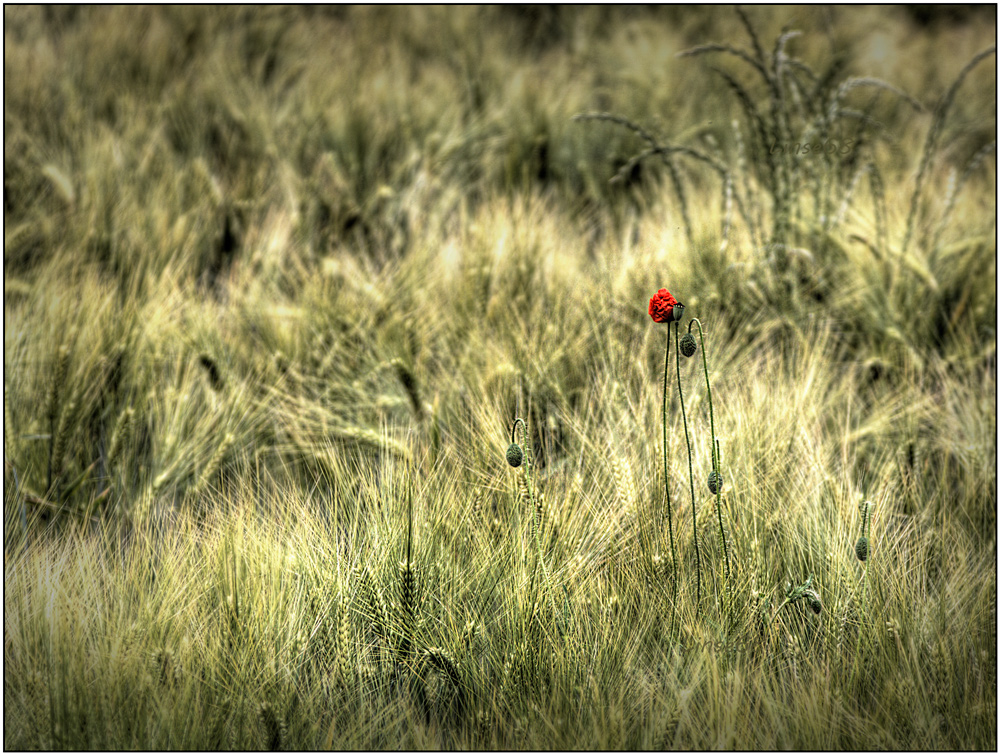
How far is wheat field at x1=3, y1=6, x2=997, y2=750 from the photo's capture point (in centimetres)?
96

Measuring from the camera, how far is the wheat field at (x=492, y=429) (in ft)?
3.15

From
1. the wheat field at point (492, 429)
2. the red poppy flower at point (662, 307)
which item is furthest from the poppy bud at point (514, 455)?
the red poppy flower at point (662, 307)

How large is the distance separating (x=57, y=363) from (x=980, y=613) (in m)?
1.73

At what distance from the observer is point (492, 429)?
1.30m

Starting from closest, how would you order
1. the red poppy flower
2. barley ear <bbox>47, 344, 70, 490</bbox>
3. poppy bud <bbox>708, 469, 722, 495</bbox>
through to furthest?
the red poppy flower, poppy bud <bbox>708, 469, 722, 495</bbox>, barley ear <bbox>47, 344, 70, 490</bbox>

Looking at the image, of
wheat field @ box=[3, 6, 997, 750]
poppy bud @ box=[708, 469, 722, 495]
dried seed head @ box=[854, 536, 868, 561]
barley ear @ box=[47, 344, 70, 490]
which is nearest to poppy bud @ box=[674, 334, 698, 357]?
wheat field @ box=[3, 6, 997, 750]

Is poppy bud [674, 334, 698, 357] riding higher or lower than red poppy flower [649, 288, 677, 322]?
lower

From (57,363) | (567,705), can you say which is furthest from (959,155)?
(57,363)

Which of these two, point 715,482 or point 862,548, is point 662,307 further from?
point 862,548

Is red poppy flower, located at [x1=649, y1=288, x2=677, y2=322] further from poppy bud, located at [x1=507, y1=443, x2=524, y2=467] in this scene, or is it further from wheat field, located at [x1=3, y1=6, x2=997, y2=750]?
poppy bud, located at [x1=507, y1=443, x2=524, y2=467]

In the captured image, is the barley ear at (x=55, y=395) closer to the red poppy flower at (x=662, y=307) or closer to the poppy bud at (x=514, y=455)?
the poppy bud at (x=514, y=455)

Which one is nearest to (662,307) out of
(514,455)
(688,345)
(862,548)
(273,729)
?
(688,345)

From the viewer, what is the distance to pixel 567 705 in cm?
94

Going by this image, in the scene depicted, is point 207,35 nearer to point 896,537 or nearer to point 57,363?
point 57,363
